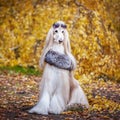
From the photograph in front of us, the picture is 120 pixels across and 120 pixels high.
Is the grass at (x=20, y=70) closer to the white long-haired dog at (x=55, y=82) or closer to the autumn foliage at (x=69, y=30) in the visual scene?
the autumn foliage at (x=69, y=30)

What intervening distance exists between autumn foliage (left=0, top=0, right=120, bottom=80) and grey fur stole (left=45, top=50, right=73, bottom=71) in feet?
8.41

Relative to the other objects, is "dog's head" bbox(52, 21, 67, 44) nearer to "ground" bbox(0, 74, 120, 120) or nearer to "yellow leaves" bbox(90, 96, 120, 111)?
"ground" bbox(0, 74, 120, 120)

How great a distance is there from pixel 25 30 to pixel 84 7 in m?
2.03

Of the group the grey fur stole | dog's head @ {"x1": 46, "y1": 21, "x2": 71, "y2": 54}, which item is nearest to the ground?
the grey fur stole

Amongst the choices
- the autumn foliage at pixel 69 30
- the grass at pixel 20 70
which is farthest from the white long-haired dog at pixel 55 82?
the grass at pixel 20 70

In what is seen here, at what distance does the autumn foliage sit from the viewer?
29.3 feet

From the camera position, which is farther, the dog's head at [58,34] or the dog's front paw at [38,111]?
the dog's head at [58,34]

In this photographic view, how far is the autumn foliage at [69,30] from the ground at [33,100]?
0.38m

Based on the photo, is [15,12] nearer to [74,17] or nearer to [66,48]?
[74,17]

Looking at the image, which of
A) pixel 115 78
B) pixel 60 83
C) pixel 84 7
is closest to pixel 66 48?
pixel 60 83

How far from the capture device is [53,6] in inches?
392

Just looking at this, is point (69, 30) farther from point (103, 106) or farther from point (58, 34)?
point (58, 34)

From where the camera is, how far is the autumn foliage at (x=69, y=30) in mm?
8922

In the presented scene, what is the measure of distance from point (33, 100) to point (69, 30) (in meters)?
2.58
